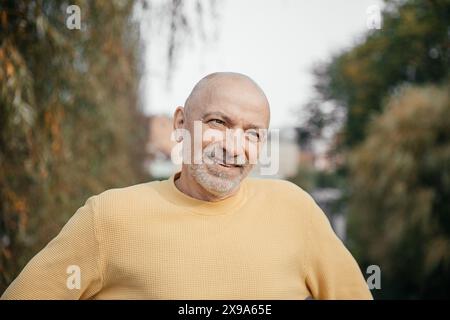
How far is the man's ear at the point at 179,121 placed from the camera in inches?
57.5

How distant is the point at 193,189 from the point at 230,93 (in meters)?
0.27

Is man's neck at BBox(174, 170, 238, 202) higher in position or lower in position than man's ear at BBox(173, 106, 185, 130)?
lower

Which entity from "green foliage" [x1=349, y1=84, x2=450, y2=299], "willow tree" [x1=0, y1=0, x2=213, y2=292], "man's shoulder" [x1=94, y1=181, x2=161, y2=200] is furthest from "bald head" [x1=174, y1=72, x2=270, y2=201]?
"green foliage" [x1=349, y1=84, x2=450, y2=299]

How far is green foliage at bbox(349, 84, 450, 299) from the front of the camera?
6.22m

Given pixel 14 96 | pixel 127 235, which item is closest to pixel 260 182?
pixel 127 235

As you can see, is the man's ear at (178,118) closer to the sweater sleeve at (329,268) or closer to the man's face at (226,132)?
the man's face at (226,132)

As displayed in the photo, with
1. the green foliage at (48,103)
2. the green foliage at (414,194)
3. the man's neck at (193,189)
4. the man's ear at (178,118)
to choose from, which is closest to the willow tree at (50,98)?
the green foliage at (48,103)

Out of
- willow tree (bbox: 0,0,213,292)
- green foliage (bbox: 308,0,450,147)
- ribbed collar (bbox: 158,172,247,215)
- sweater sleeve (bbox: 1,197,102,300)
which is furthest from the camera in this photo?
green foliage (bbox: 308,0,450,147)

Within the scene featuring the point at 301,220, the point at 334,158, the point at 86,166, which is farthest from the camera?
the point at 334,158

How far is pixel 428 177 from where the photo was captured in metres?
6.59

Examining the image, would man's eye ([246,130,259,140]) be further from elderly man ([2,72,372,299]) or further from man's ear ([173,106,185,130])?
man's ear ([173,106,185,130])

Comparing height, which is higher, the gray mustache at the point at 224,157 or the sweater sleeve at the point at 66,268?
the gray mustache at the point at 224,157
